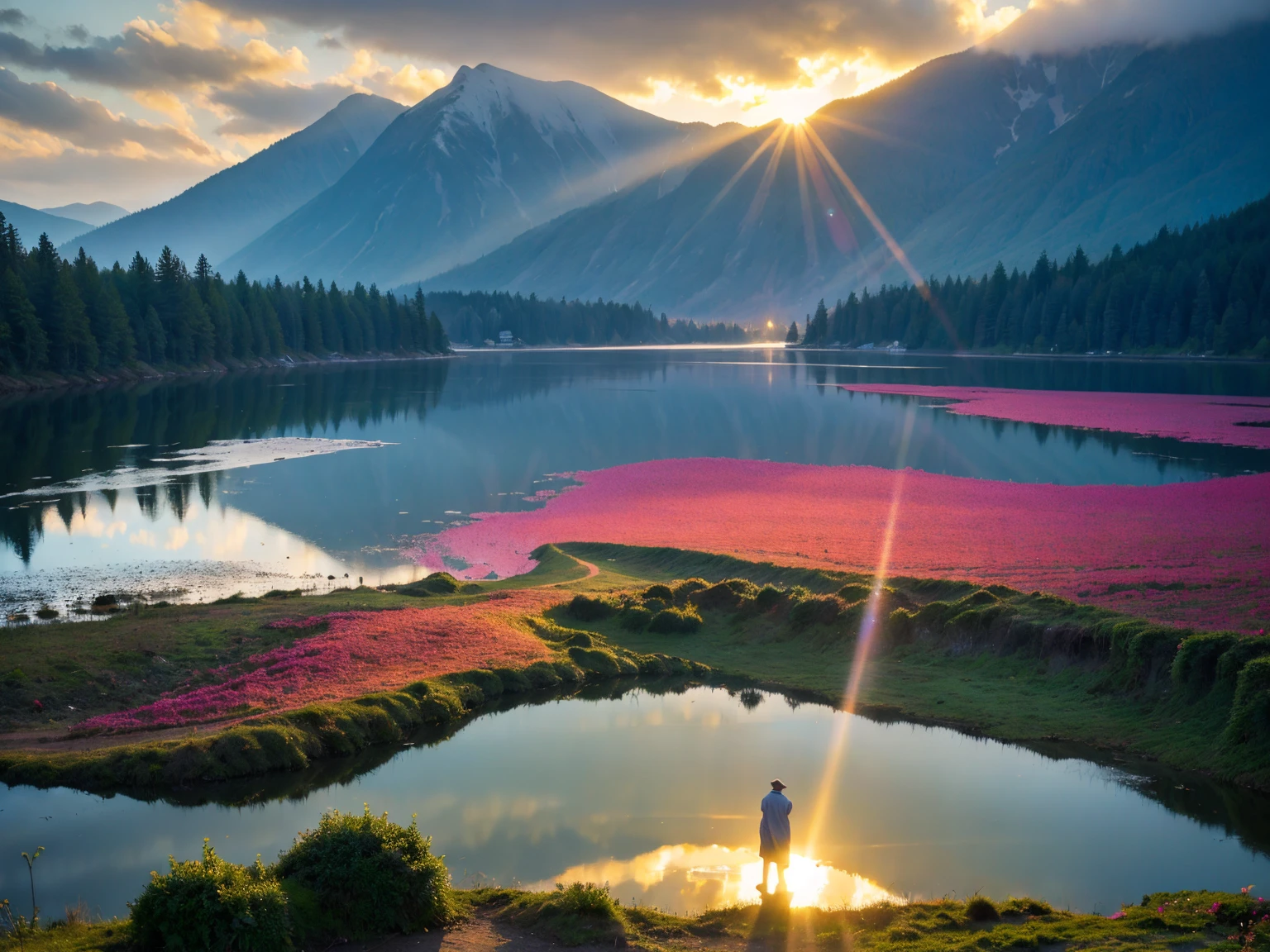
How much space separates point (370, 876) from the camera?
60.0ft

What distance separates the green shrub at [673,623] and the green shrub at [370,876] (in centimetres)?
2274

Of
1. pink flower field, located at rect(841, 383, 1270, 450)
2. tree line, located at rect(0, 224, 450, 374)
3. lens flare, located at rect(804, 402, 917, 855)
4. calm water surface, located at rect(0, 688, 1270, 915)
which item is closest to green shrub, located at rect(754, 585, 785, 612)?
lens flare, located at rect(804, 402, 917, 855)

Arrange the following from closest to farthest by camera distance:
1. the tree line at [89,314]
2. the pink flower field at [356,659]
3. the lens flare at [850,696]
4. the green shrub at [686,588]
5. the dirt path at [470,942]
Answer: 1. the dirt path at [470,942]
2. the lens flare at [850,696]
3. the pink flower field at [356,659]
4. the green shrub at [686,588]
5. the tree line at [89,314]

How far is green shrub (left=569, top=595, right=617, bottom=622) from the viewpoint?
42884 mm

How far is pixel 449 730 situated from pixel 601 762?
5468mm

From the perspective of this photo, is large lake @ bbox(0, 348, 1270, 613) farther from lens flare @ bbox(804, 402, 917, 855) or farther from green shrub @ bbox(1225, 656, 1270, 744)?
green shrub @ bbox(1225, 656, 1270, 744)

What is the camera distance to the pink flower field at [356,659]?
30.7 m

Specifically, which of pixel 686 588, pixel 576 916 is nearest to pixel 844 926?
pixel 576 916

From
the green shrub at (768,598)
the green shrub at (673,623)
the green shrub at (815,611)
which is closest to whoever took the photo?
the green shrub at (815,611)

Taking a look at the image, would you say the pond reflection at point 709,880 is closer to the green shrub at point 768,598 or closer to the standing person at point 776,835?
the standing person at point 776,835

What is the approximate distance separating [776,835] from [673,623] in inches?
841

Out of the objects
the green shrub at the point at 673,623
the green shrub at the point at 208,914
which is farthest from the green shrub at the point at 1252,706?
the green shrub at the point at 208,914

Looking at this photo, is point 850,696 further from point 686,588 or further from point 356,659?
point 356,659

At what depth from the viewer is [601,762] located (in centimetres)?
2942
